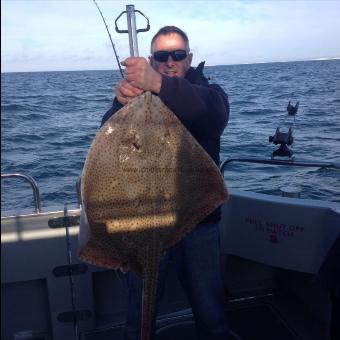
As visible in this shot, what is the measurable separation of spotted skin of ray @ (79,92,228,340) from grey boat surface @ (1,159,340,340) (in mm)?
1272

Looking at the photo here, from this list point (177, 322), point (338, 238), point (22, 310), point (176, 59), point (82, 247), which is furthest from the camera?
point (177, 322)

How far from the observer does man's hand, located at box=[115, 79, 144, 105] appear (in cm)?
205

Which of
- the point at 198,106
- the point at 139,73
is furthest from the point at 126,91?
the point at 198,106

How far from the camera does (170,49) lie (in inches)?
107

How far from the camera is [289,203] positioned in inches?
144

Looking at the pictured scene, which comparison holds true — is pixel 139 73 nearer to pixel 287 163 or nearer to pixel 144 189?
pixel 144 189

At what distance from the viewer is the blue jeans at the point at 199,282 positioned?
2.75 m

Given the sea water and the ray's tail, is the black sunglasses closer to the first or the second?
the sea water

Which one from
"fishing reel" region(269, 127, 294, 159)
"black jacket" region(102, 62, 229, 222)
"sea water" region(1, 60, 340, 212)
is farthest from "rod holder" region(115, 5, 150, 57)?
"fishing reel" region(269, 127, 294, 159)

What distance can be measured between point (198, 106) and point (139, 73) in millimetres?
431

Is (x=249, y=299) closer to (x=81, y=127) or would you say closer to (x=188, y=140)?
(x=188, y=140)

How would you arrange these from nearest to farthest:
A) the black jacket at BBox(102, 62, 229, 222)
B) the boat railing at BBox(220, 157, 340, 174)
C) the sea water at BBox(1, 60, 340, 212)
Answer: the black jacket at BBox(102, 62, 229, 222), the boat railing at BBox(220, 157, 340, 174), the sea water at BBox(1, 60, 340, 212)

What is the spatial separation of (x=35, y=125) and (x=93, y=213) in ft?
50.2

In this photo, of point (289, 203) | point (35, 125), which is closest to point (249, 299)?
point (289, 203)
